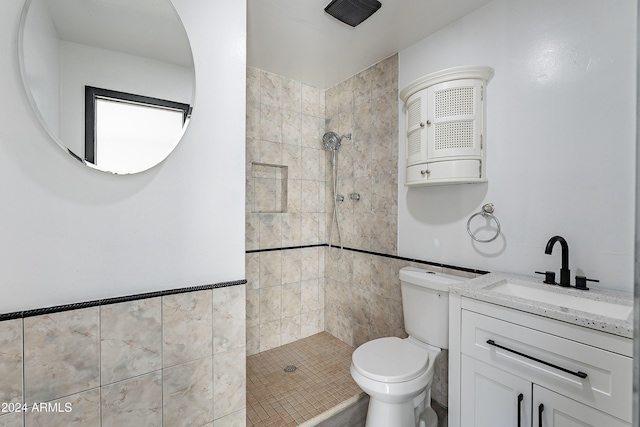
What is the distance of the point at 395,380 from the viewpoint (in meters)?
1.35

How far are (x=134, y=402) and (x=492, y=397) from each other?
1.46 m

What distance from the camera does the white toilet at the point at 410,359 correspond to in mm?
1370

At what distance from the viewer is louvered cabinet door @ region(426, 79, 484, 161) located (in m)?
1.56

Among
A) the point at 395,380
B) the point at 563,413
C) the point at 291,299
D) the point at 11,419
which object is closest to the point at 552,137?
the point at 563,413

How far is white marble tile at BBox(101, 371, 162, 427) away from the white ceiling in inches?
79.4

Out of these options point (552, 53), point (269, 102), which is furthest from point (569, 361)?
point (269, 102)

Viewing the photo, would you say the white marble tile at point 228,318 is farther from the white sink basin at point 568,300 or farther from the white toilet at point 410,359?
the white sink basin at point 568,300

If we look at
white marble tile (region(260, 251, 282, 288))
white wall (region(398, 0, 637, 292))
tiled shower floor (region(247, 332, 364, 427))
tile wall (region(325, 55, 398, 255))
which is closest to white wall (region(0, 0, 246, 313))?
tiled shower floor (region(247, 332, 364, 427))

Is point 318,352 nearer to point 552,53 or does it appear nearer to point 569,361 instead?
point 569,361

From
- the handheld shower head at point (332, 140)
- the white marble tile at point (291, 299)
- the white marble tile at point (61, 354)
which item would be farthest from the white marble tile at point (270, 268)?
the white marble tile at point (61, 354)

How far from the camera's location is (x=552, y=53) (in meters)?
1.38

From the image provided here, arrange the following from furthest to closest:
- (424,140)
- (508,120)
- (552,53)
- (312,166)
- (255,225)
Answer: (312,166), (255,225), (424,140), (508,120), (552,53)

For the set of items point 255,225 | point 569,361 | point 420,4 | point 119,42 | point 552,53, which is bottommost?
point 569,361

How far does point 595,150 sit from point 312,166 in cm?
202
